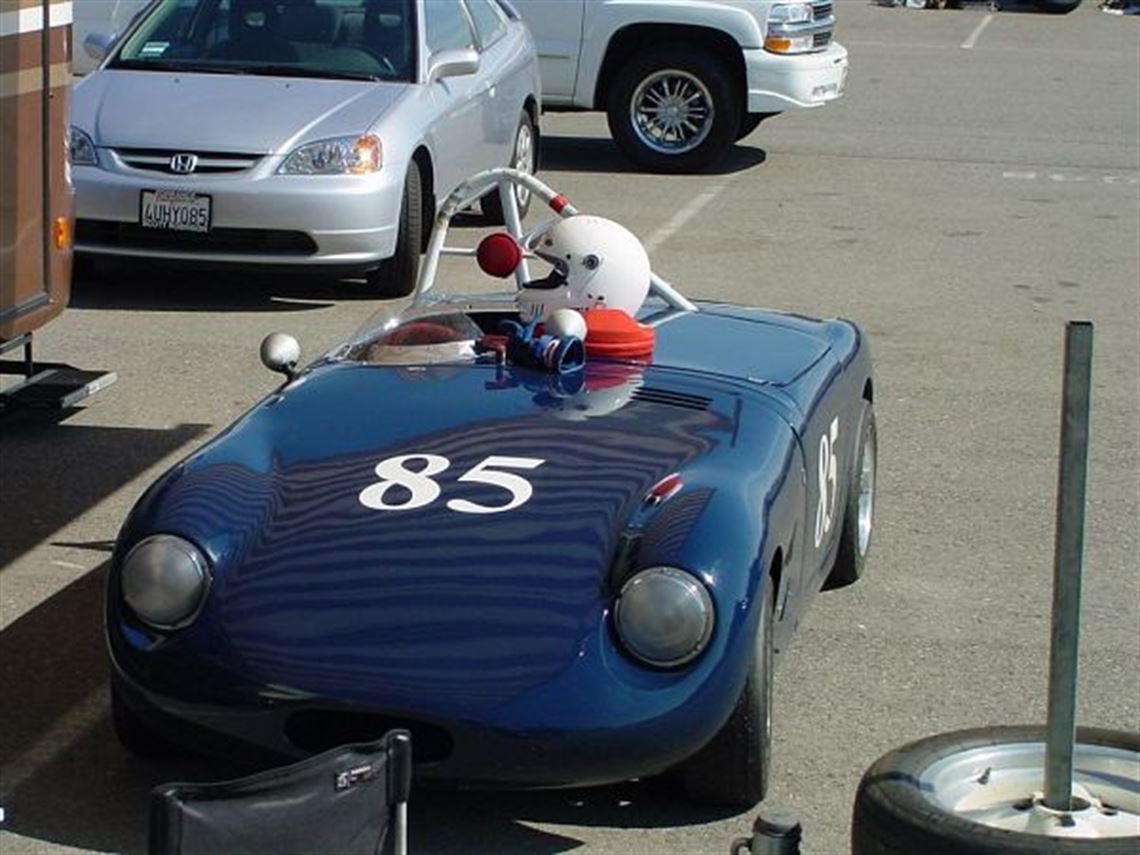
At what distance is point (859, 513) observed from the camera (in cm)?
688

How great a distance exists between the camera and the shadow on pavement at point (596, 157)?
632 inches

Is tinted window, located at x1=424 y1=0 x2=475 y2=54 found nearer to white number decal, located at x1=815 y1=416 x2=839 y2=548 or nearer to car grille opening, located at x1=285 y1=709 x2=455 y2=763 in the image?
white number decal, located at x1=815 y1=416 x2=839 y2=548

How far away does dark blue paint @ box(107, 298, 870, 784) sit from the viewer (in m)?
4.66

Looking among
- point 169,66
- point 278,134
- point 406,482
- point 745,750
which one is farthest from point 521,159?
point 745,750

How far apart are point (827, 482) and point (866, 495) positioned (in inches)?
41.0

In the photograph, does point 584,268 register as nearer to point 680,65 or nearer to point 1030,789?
point 1030,789

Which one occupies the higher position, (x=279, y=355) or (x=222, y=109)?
(x=279, y=355)

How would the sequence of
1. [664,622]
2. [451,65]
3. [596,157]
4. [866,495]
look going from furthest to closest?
[596,157], [451,65], [866,495], [664,622]

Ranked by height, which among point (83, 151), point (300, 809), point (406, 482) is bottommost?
point (83, 151)

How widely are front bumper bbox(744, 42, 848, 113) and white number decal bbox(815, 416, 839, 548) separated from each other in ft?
31.5

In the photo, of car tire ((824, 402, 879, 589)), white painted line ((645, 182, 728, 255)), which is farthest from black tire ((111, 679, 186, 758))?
white painted line ((645, 182, 728, 255))

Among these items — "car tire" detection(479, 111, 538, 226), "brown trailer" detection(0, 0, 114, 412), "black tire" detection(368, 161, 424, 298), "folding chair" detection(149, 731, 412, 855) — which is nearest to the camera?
"folding chair" detection(149, 731, 412, 855)

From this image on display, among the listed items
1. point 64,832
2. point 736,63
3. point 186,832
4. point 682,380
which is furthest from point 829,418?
point 736,63

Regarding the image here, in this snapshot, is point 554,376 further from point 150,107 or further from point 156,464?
point 150,107
